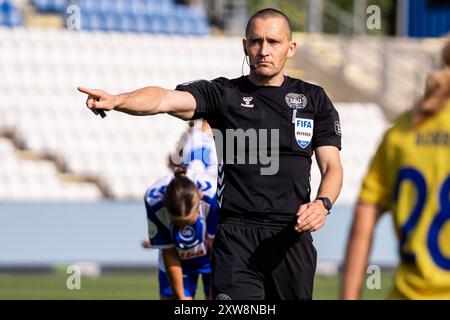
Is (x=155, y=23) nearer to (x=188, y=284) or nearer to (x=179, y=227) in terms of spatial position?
(x=188, y=284)

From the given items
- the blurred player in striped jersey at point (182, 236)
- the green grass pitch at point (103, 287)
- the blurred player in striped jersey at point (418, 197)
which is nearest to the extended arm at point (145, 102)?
the blurred player in striped jersey at point (182, 236)

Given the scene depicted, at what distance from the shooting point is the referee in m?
7.04

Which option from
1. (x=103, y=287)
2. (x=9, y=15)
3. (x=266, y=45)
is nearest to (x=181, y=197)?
(x=266, y=45)

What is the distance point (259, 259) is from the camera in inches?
279

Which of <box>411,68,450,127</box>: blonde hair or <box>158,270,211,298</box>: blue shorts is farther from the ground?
<box>411,68,450,127</box>: blonde hair

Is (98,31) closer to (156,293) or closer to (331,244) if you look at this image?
(331,244)

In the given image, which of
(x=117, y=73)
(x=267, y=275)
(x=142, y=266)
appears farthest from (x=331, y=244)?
(x=267, y=275)

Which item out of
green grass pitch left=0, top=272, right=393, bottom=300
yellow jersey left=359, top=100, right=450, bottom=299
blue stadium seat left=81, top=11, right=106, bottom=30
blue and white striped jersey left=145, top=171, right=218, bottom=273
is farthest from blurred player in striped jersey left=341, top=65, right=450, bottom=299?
blue stadium seat left=81, top=11, right=106, bottom=30

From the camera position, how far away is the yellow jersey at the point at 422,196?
443 centimetres

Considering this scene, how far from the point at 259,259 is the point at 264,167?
54cm

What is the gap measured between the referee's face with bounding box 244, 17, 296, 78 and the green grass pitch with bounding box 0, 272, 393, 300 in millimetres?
6052

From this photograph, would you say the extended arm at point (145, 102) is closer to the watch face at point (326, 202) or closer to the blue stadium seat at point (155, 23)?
the watch face at point (326, 202)

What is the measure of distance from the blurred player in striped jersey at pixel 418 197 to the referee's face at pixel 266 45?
2611 millimetres

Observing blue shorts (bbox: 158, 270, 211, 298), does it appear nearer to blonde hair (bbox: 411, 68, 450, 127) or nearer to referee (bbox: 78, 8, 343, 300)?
referee (bbox: 78, 8, 343, 300)
